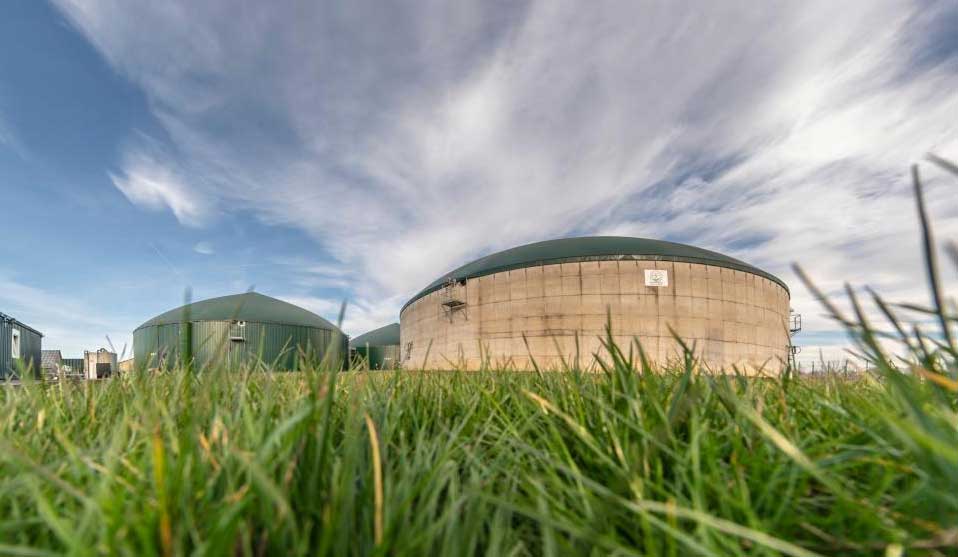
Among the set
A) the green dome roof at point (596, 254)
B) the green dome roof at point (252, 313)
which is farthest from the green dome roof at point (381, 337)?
the green dome roof at point (596, 254)

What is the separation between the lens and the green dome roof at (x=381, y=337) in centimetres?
6044

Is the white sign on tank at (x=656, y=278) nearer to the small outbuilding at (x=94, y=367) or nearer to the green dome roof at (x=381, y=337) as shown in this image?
the small outbuilding at (x=94, y=367)

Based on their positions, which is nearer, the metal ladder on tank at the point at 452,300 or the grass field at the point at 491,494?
the grass field at the point at 491,494

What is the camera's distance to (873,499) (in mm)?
908

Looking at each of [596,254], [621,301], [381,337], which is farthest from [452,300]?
[381,337]

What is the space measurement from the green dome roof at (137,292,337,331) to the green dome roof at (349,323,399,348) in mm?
14562

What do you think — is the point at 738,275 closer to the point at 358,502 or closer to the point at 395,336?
the point at 358,502

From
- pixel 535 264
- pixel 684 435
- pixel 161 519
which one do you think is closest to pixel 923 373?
pixel 684 435

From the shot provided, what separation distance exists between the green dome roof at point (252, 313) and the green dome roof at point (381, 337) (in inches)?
573

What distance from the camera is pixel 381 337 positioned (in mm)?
62656

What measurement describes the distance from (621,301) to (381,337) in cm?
4122

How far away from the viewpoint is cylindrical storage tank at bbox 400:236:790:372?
29859 mm

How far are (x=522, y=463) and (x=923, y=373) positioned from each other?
97 centimetres

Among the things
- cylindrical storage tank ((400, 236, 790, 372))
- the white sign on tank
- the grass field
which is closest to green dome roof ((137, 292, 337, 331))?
cylindrical storage tank ((400, 236, 790, 372))
